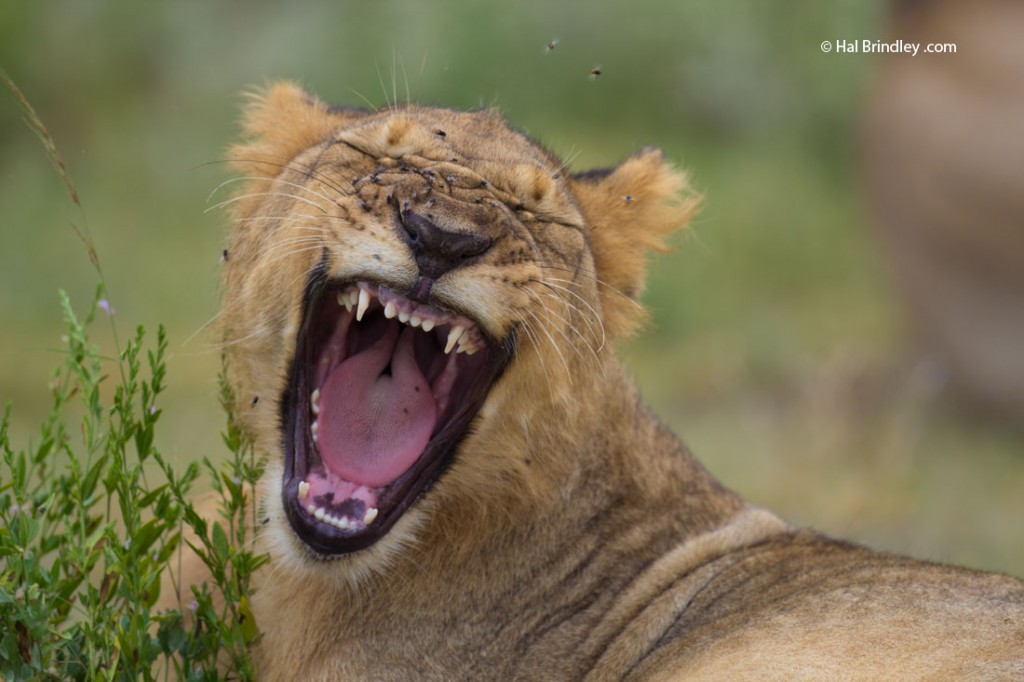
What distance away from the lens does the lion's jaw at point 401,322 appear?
387cm

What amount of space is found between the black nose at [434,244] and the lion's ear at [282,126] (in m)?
0.85

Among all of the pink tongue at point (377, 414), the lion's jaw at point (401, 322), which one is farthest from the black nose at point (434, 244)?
the pink tongue at point (377, 414)

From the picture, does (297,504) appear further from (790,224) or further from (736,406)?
(790,224)

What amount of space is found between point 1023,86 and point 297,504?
7.29 metres

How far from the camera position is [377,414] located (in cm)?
424

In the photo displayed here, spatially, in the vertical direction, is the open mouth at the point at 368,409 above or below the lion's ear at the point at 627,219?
below

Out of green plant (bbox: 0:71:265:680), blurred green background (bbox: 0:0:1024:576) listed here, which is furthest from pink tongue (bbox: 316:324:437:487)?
blurred green background (bbox: 0:0:1024:576)

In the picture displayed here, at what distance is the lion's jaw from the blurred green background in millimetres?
4673

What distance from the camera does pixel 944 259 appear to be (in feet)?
33.4

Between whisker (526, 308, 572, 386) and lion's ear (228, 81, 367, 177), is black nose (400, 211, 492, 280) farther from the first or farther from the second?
lion's ear (228, 81, 367, 177)

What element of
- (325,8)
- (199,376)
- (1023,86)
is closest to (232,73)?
(325,8)

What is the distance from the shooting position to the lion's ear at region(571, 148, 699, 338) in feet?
14.9

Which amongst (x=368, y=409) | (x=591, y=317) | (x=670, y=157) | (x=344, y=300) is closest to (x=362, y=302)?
(x=344, y=300)

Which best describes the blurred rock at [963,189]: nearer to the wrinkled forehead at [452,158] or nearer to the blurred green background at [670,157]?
the blurred green background at [670,157]
